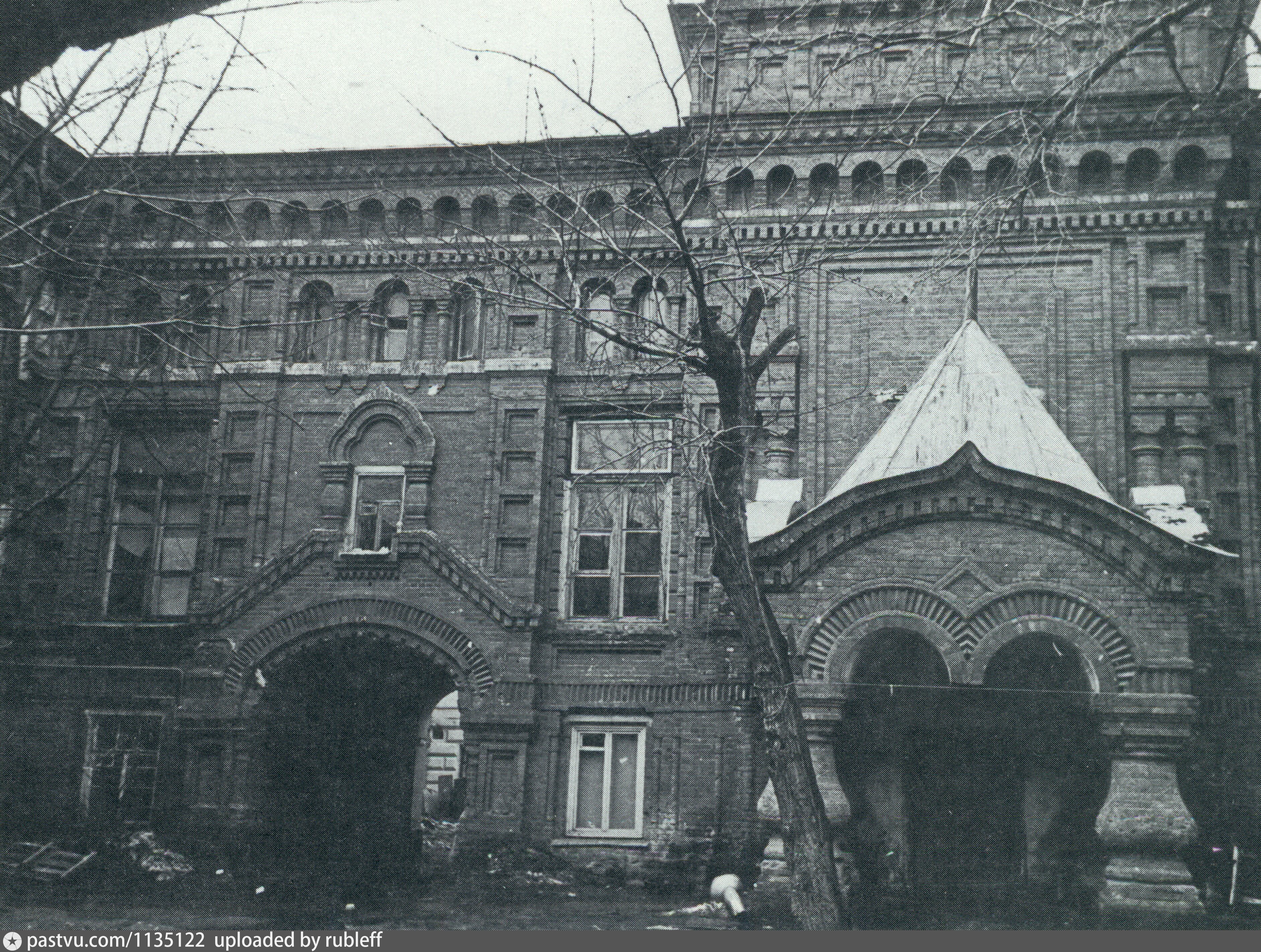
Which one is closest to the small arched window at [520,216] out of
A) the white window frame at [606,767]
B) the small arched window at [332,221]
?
the small arched window at [332,221]

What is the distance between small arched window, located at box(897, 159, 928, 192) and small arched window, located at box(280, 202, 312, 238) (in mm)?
7262

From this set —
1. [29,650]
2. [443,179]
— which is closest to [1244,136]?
[443,179]

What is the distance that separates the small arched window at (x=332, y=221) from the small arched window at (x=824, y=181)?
5810 millimetres

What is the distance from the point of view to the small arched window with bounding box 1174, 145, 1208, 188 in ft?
46.0

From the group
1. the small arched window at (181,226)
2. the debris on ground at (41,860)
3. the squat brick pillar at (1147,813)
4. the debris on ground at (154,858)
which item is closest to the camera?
the squat brick pillar at (1147,813)

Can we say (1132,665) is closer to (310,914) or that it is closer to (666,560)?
(666,560)

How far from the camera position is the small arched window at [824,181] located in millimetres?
14695

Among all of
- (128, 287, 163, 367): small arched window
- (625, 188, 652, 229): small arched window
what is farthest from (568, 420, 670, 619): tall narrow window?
(128, 287, 163, 367): small arched window

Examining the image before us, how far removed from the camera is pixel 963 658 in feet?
36.4

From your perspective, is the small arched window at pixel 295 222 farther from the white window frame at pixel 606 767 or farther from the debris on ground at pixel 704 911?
the debris on ground at pixel 704 911

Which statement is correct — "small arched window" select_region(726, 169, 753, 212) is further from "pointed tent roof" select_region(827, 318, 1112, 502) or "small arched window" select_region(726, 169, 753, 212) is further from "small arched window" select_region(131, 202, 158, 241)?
"small arched window" select_region(131, 202, 158, 241)

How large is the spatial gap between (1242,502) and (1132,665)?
355 centimetres

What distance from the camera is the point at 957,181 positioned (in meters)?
14.5

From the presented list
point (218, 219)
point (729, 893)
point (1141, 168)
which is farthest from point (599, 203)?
point (729, 893)
